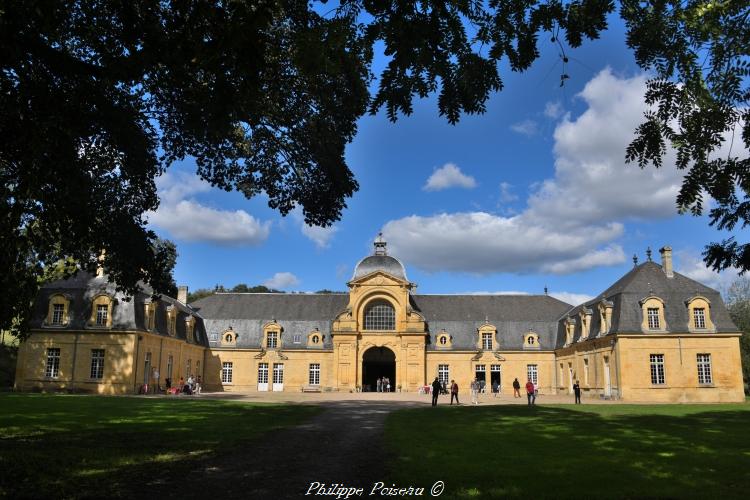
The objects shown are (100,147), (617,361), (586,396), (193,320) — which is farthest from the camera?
(193,320)

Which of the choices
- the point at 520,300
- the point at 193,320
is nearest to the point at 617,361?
the point at 520,300

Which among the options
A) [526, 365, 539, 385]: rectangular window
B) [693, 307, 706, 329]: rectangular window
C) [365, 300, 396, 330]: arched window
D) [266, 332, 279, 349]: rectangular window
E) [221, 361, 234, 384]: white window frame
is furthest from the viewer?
[266, 332, 279, 349]: rectangular window

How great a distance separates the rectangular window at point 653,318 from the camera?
125 feet

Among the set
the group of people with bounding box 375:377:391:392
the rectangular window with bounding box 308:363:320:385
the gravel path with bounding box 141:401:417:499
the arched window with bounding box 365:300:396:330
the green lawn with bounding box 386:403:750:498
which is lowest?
the gravel path with bounding box 141:401:417:499

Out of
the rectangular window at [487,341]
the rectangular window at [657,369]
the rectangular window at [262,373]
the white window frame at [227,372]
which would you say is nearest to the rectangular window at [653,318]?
the rectangular window at [657,369]

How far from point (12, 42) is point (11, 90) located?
2126mm

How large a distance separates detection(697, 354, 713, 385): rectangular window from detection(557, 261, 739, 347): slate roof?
1805mm

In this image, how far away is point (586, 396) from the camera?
41344 mm

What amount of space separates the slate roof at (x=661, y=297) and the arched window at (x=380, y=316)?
654 inches

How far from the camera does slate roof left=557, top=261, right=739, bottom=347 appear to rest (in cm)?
3778

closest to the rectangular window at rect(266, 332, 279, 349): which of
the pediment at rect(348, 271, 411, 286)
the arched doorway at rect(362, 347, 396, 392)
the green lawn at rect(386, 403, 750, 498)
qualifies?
the arched doorway at rect(362, 347, 396, 392)

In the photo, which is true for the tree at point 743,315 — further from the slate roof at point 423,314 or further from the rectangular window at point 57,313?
the rectangular window at point 57,313

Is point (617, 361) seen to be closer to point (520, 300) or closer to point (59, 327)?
point (520, 300)

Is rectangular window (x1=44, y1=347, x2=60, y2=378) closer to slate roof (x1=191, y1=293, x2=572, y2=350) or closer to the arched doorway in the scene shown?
slate roof (x1=191, y1=293, x2=572, y2=350)
